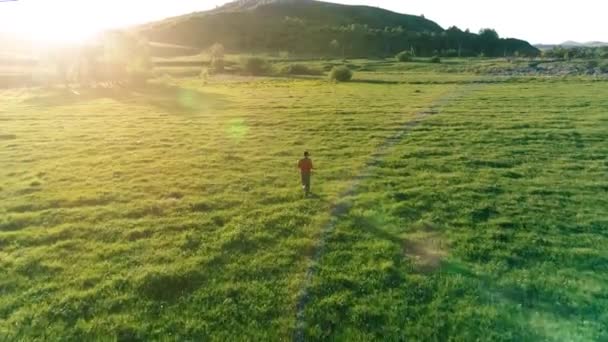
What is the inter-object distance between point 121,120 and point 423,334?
41.9 meters

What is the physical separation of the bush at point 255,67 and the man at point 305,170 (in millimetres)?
98817

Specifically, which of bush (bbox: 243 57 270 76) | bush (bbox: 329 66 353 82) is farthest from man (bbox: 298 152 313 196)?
bush (bbox: 243 57 270 76)

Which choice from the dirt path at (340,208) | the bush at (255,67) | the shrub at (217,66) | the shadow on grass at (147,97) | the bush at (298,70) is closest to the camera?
the dirt path at (340,208)

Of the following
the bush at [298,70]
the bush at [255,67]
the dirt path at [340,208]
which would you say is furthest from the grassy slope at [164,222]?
the bush at [255,67]

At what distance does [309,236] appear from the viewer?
635 inches

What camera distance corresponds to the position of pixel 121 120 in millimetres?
45344

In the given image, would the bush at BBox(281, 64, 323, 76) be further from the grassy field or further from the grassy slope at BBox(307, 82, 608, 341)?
the grassy slope at BBox(307, 82, 608, 341)

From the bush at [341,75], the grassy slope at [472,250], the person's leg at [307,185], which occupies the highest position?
the bush at [341,75]

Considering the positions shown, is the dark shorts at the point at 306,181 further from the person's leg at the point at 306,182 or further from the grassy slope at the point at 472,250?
the grassy slope at the point at 472,250

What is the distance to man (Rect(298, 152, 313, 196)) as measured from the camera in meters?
19.7

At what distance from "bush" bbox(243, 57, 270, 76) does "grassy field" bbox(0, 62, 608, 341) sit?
273ft

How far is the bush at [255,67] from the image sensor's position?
116250 mm

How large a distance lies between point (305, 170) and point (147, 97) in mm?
55739

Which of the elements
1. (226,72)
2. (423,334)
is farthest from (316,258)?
(226,72)
